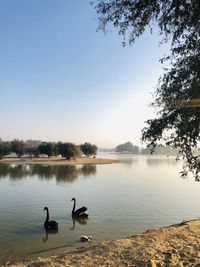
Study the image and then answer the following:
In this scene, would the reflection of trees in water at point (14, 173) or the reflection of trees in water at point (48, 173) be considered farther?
the reflection of trees in water at point (14, 173)

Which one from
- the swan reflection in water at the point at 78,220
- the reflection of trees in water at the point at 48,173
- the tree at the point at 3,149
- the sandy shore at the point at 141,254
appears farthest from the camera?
the tree at the point at 3,149

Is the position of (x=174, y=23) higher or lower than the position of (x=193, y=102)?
higher

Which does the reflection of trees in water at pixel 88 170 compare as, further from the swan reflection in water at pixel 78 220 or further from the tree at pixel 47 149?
the swan reflection in water at pixel 78 220

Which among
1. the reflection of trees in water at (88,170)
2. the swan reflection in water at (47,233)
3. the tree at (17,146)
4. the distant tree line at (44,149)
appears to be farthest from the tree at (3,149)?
the swan reflection in water at (47,233)

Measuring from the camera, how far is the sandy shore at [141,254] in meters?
14.0

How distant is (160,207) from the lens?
35406mm

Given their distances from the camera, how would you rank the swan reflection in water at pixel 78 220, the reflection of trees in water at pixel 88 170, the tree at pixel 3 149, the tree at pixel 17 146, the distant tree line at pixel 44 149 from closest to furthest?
the swan reflection in water at pixel 78 220, the reflection of trees in water at pixel 88 170, the tree at pixel 3 149, the distant tree line at pixel 44 149, the tree at pixel 17 146

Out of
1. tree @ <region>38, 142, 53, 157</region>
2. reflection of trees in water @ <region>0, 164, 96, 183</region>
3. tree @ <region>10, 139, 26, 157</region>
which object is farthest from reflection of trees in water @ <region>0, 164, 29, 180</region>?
tree @ <region>10, 139, 26, 157</region>

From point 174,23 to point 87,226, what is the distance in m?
17.8

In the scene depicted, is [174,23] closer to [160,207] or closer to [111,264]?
[111,264]

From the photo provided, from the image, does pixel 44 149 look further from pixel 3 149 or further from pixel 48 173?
pixel 48 173

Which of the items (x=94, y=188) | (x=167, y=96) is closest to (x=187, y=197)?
(x=94, y=188)

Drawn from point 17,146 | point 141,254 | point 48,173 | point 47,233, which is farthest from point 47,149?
point 141,254

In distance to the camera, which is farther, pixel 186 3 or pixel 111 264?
pixel 111 264
